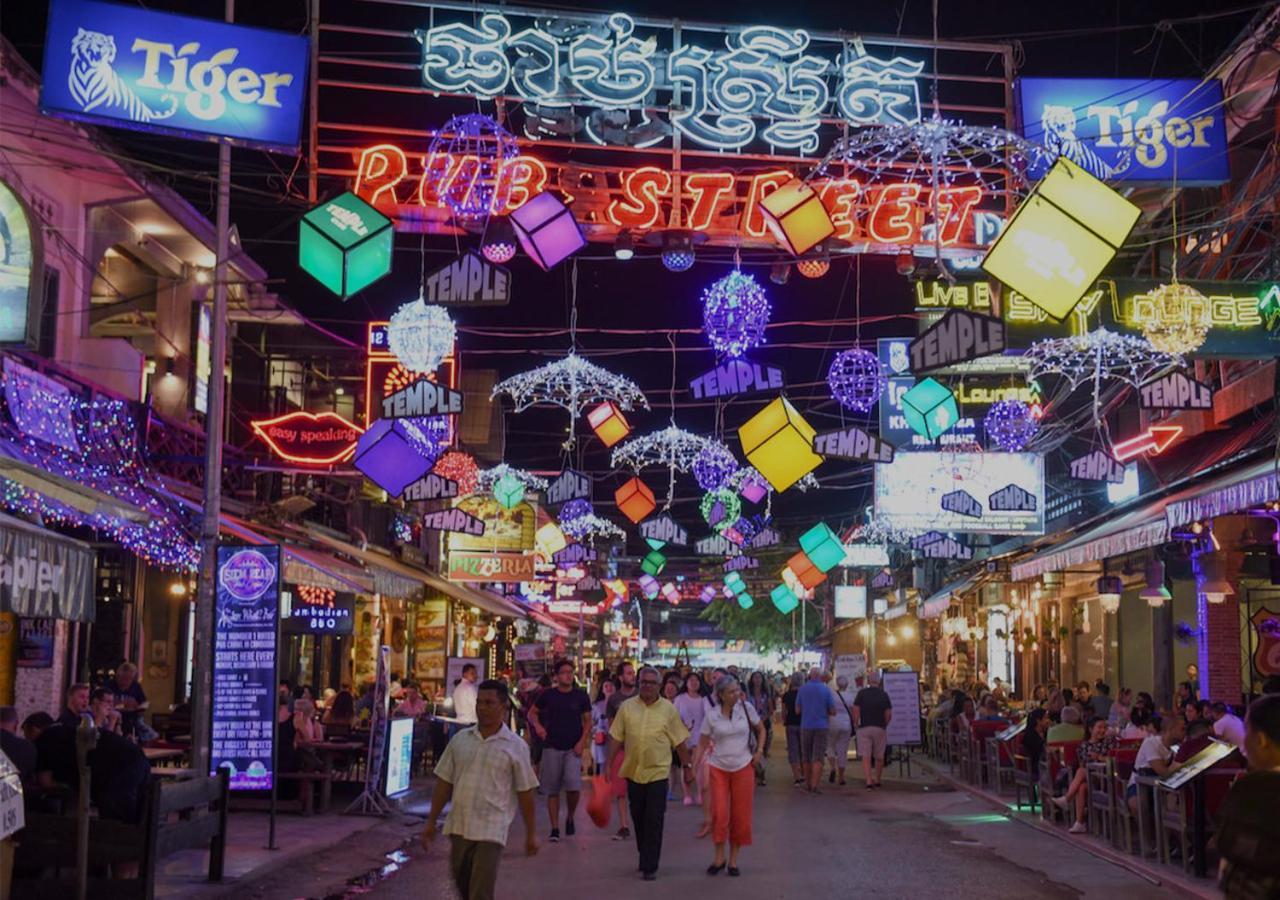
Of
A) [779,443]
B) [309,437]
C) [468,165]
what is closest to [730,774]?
[779,443]

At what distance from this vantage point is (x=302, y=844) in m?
15.9

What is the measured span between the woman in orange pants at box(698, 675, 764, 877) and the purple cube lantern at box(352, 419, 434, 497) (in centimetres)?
564

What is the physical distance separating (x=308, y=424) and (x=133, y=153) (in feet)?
16.7

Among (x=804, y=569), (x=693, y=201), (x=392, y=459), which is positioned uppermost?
(x=693, y=201)

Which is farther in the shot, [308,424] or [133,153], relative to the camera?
[308,424]

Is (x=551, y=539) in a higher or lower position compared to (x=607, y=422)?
lower

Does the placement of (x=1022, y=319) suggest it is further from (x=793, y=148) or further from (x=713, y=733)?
(x=713, y=733)

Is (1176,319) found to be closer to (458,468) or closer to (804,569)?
(804,569)

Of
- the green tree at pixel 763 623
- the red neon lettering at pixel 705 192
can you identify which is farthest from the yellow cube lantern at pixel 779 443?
the green tree at pixel 763 623

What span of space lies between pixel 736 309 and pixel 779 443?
201cm

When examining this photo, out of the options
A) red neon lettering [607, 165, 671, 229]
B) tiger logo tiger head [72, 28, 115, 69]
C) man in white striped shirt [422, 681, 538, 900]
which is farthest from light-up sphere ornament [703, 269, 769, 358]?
man in white striped shirt [422, 681, 538, 900]

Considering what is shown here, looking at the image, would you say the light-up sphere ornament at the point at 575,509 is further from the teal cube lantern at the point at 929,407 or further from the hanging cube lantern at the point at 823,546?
the teal cube lantern at the point at 929,407

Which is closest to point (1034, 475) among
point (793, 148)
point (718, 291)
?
point (793, 148)

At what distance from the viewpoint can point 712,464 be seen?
96.2 ft
